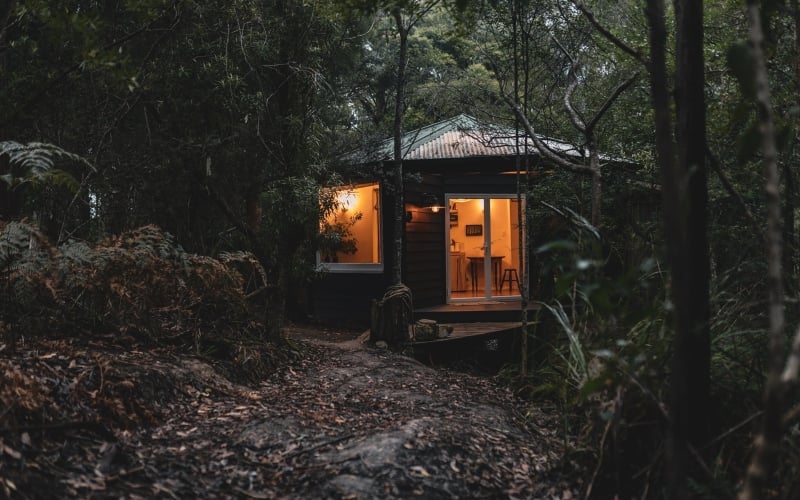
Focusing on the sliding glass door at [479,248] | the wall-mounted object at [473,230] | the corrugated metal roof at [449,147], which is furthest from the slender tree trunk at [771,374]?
the wall-mounted object at [473,230]

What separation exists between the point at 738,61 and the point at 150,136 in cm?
701

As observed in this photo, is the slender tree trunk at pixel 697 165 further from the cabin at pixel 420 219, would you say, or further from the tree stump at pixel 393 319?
the cabin at pixel 420 219

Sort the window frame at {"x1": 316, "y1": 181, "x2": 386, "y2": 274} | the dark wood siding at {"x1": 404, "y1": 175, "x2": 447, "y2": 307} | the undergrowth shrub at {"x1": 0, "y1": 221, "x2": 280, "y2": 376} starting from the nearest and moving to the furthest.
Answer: the undergrowth shrub at {"x1": 0, "y1": 221, "x2": 280, "y2": 376}
the dark wood siding at {"x1": 404, "y1": 175, "x2": 447, "y2": 307}
the window frame at {"x1": 316, "y1": 181, "x2": 386, "y2": 274}

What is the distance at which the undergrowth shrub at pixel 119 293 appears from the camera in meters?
3.81

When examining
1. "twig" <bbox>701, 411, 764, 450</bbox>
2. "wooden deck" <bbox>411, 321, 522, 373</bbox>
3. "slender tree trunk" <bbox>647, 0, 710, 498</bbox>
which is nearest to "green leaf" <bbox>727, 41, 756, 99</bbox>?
"slender tree trunk" <bbox>647, 0, 710, 498</bbox>

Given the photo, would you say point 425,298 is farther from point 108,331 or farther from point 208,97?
point 108,331

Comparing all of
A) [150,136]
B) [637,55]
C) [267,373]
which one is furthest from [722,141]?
[150,136]

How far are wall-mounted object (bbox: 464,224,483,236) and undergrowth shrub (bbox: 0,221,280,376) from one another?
894 centimetres

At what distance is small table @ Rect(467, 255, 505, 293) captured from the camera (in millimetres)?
12845

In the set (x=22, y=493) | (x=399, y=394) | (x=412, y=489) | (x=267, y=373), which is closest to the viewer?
(x=22, y=493)

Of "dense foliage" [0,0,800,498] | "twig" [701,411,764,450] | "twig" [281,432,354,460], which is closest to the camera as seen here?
"twig" [701,411,764,450]

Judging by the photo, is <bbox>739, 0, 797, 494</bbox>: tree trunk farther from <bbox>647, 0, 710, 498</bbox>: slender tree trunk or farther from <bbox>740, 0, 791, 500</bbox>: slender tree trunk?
<bbox>647, 0, 710, 498</bbox>: slender tree trunk

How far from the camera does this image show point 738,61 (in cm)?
120

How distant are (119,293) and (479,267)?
9938 mm
